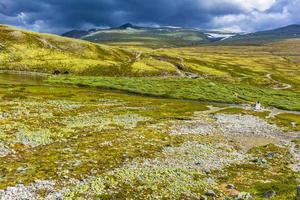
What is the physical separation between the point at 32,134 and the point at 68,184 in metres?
19.0

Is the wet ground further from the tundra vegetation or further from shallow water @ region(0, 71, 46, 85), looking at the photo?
shallow water @ region(0, 71, 46, 85)

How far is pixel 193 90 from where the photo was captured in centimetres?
14500

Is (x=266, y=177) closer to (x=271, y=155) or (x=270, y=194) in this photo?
(x=270, y=194)

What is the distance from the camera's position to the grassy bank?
135 meters

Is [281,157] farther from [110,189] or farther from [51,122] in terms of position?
[51,122]

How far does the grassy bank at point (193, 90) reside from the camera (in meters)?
135

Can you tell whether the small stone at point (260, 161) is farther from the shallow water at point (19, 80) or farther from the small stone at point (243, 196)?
the shallow water at point (19, 80)

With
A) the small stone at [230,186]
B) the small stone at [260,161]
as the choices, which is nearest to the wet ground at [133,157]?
the small stone at [230,186]

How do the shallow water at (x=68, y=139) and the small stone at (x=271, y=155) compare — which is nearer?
the shallow water at (x=68, y=139)

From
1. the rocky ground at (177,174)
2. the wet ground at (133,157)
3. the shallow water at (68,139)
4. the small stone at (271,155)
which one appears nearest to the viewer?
the rocky ground at (177,174)

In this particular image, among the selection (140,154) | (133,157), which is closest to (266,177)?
(140,154)

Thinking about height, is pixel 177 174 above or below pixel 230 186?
above

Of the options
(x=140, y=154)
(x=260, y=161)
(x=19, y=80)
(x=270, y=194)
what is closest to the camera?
(x=270, y=194)

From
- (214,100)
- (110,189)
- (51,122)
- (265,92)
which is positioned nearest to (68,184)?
(110,189)
